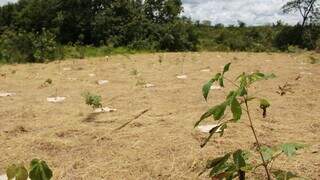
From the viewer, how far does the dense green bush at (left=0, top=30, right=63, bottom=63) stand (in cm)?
1339

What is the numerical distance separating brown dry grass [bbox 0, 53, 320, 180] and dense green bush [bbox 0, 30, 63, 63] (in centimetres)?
570

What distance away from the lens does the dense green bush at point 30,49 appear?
1339cm

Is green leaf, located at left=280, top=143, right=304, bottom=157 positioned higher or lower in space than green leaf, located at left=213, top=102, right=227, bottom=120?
lower

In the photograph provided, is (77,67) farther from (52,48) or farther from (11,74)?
(52,48)

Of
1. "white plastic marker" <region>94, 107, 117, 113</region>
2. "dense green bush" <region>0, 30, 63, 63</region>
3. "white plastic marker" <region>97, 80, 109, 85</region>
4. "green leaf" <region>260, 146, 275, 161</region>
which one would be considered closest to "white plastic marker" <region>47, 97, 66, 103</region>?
"white plastic marker" <region>94, 107, 117, 113</region>

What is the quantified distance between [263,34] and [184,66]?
26711 mm

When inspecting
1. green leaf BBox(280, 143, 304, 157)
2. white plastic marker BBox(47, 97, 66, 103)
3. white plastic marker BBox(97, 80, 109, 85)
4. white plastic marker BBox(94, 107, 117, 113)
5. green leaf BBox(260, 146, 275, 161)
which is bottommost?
white plastic marker BBox(47, 97, 66, 103)

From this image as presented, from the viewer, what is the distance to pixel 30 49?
14039mm

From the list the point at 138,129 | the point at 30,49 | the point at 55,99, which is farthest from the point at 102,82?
the point at 30,49

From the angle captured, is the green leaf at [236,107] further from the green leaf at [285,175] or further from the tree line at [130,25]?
the tree line at [130,25]

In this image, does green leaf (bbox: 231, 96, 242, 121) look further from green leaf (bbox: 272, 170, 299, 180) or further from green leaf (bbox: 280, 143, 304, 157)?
green leaf (bbox: 272, 170, 299, 180)

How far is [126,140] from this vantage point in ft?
13.6

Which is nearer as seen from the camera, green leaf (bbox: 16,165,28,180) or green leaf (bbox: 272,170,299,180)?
green leaf (bbox: 16,165,28,180)

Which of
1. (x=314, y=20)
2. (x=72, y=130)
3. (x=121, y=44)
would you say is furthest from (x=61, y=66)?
(x=314, y=20)
